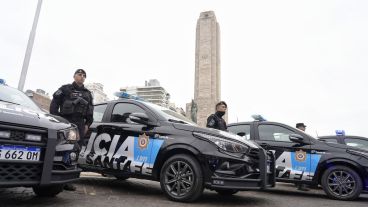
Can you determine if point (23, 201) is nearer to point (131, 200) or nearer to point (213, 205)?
point (131, 200)

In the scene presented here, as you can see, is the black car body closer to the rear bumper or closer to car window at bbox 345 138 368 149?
car window at bbox 345 138 368 149

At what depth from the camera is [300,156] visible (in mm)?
6609

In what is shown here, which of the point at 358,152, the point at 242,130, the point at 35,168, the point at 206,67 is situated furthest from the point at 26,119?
the point at 206,67

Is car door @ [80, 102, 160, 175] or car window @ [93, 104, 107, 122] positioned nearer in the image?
car door @ [80, 102, 160, 175]

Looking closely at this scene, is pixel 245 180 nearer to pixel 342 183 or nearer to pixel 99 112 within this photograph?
pixel 342 183

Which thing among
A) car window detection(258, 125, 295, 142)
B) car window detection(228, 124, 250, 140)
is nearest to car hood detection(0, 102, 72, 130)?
car window detection(228, 124, 250, 140)

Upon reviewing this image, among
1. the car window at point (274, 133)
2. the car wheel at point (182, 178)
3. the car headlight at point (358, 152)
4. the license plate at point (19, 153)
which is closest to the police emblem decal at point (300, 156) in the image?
the car window at point (274, 133)

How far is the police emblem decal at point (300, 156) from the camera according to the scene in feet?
21.5

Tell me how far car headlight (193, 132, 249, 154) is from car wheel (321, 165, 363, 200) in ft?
8.42

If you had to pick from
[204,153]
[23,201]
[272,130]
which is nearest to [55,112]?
[23,201]

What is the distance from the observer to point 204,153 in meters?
4.45

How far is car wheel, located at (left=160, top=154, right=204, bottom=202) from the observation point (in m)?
4.38

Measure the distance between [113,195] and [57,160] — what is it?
Answer: 141 cm

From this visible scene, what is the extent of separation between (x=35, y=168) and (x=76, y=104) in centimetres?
193
